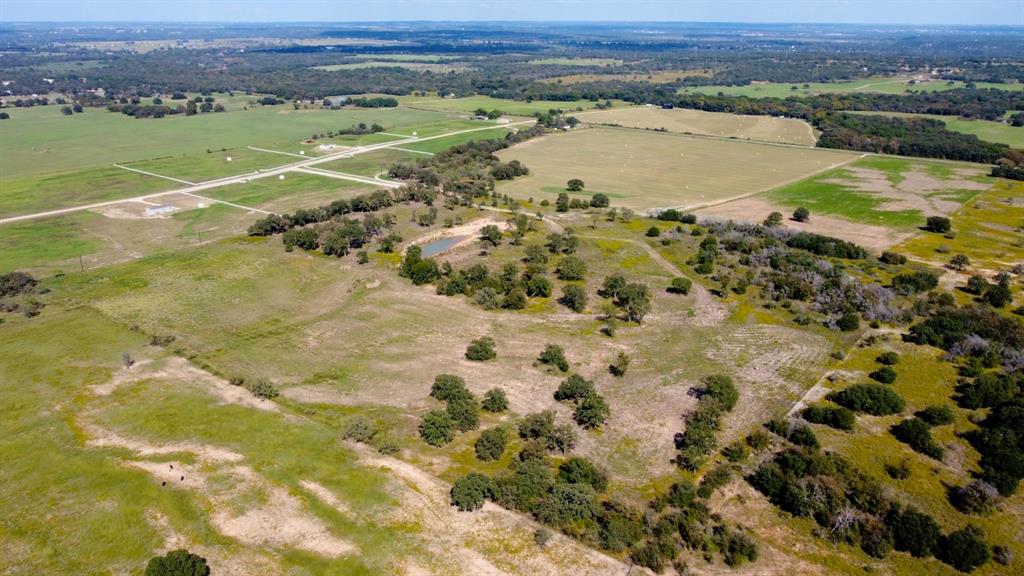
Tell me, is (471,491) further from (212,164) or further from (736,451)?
(212,164)

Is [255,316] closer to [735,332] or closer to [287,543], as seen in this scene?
[287,543]

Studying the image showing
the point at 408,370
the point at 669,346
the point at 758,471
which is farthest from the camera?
the point at 669,346

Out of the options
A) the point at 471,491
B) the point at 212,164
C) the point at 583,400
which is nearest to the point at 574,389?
the point at 583,400

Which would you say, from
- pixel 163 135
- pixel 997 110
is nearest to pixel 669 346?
pixel 163 135

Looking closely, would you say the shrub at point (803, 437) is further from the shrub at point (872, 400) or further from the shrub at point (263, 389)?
the shrub at point (263, 389)

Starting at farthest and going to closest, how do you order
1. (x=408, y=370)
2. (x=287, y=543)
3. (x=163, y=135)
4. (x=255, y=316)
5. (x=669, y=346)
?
(x=163, y=135) → (x=255, y=316) → (x=669, y=346) → (x=408, y=370) → (x=287, y=543)

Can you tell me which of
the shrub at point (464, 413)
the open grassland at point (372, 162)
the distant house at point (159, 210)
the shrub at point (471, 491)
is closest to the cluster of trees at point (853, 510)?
the shrub at point (471, 491)
